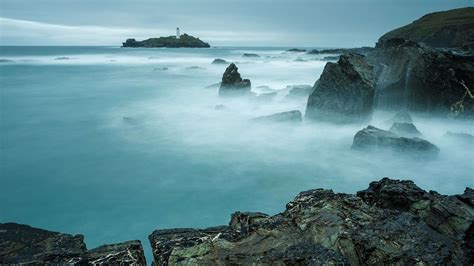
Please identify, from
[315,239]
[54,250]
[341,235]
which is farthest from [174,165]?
[341,235]

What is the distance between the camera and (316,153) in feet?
46.4

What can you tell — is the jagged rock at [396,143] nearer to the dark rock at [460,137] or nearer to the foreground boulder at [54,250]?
the dark rock at [460,137]

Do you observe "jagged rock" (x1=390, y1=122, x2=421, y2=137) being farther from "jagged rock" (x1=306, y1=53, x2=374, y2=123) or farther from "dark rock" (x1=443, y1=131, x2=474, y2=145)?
"jagged rock" (x1=306, y1=53, x2=374, y2=123)

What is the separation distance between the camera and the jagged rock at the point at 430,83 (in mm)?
16156

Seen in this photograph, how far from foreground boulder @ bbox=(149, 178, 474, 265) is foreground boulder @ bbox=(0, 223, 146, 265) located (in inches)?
15.9

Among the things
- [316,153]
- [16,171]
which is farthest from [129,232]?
[316,153]

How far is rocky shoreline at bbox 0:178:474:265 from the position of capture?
14.1ft

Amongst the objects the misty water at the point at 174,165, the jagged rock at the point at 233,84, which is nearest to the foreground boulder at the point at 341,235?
the misty water at the point at 174,165

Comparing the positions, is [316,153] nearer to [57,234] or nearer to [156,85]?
[57,234]

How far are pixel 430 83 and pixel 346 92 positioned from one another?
4345mm

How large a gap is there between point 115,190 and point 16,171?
452cm

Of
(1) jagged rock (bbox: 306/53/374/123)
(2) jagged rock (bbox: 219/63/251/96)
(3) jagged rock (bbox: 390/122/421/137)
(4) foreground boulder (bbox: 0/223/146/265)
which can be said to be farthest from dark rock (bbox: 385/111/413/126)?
(4) foreground boulder (bbox: 0/223/146/265)

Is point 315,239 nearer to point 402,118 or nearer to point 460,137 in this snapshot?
point 460,137

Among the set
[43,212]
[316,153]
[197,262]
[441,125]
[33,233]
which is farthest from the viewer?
[441,125]
